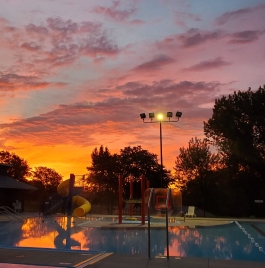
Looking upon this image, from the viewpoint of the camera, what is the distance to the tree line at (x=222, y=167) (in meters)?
38.0

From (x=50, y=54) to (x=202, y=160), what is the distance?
2978 centimetres

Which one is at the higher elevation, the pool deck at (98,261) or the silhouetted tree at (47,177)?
the silhouetted tree at (47,177)

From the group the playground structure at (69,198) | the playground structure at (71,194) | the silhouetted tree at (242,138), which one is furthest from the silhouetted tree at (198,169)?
the playground structure at (69,198)

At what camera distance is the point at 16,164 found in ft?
218

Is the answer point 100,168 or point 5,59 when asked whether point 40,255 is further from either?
point 100,168

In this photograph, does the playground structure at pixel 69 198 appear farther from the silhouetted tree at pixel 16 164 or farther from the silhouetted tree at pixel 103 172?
the silhouetted tree at pixel 16 164

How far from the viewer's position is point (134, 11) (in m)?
14.4

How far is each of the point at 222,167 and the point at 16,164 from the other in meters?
39.7

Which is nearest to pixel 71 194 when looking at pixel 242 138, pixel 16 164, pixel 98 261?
pixel 242 138

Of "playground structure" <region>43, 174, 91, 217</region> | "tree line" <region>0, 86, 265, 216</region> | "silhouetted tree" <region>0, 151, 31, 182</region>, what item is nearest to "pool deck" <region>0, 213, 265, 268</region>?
"playground structure" <region>43, 174, 91, 217</region>

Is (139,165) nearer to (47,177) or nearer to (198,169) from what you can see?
(198,169)

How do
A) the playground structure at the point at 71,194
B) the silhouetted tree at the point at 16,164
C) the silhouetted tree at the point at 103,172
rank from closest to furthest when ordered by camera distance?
the playground structure at the point at 71,194
the silhouetted tree at the point at 103,172
the silhouetted tree at the point at 16,164

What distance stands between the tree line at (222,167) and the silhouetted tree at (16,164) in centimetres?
1835

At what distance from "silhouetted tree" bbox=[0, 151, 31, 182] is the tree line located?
60.2 ft
